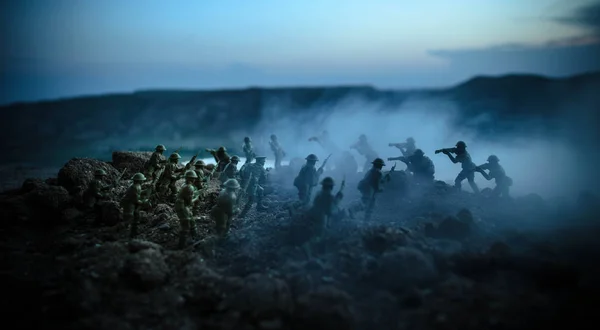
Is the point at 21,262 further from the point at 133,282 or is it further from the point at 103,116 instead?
the point at 103,116

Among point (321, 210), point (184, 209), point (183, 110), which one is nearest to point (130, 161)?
point (184, 209)

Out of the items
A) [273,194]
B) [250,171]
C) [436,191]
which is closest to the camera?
[250,171]

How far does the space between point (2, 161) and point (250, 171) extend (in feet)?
73.4

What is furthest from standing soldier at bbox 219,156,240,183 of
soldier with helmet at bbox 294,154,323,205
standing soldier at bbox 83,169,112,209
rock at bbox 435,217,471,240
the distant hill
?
the distant hill

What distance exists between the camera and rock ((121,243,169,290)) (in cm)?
811

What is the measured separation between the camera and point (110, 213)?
11352mm

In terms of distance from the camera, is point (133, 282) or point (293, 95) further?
point (293, 95)

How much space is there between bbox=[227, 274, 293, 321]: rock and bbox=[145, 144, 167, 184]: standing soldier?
260 inches

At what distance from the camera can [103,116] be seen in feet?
118

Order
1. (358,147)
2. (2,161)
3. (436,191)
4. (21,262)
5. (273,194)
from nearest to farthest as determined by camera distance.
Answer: (21,262) → (436,191) → (273,194) → (358,147) → (2,161)

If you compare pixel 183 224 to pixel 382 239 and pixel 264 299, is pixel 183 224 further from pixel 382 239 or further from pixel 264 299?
pixel 382 239

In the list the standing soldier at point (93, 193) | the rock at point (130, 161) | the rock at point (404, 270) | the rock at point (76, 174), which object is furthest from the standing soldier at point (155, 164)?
the rock at point (404, 270)

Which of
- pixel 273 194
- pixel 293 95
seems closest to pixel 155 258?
→ pixel 273 194

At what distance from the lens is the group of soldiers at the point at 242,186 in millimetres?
10016
